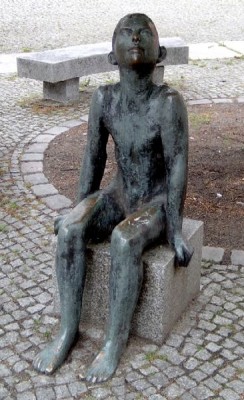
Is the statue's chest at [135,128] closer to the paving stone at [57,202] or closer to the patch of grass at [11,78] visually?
the paving stone at [57,202]

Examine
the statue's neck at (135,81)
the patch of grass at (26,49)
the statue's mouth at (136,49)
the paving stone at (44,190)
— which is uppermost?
the statue's mouth at (136,49)

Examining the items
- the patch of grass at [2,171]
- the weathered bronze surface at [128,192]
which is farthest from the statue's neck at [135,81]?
the patch of grass at [2,171]

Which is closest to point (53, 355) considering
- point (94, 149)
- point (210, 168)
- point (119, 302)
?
point (119, 302)

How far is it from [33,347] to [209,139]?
430 centimetres

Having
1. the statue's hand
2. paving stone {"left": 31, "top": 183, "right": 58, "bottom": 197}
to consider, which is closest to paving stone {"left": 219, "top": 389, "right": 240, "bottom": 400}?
the statue's hand

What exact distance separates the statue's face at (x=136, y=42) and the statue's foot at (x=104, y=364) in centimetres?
159

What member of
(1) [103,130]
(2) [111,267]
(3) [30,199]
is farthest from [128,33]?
(3) [30,199]

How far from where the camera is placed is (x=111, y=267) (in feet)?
12.0

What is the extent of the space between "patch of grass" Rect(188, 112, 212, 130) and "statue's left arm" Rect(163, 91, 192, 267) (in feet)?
14.1

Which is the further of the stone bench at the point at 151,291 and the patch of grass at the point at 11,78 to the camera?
the patch of grass at the point at 11,78

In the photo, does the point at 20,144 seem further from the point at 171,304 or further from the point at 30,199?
the point at 171,304

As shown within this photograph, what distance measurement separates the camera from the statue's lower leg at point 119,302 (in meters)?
3.60

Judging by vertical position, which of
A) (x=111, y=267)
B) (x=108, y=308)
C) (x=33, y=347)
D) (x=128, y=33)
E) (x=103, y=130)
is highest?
(x=128, y=33)

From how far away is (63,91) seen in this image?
915 cm
